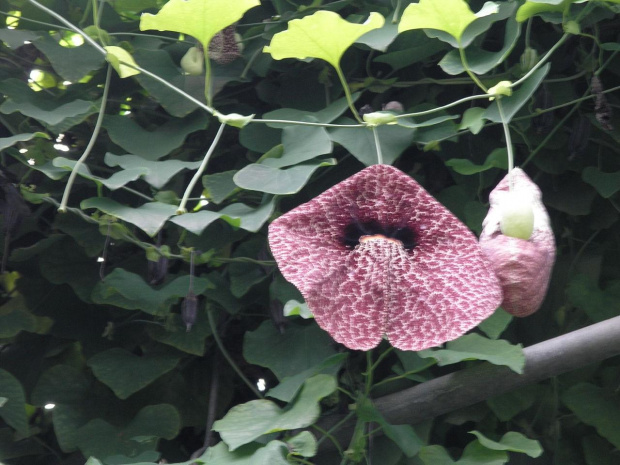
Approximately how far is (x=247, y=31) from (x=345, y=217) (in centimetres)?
42

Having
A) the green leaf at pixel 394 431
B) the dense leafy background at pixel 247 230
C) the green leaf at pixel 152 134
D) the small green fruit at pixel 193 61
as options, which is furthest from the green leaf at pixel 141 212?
the green leaf at pixel 394 431

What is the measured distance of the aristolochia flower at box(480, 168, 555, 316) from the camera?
2.15 ft

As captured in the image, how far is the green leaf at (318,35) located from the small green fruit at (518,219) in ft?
0.73

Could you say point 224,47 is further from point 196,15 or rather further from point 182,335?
point 182,335

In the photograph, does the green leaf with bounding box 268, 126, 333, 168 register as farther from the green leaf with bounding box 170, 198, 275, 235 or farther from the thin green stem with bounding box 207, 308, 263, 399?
the thin green stem with bounding box 207, 308, 263, 399

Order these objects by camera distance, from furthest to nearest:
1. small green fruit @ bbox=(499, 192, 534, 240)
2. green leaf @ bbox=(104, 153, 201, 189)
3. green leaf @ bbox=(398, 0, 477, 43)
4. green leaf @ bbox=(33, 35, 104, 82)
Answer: green leaf @ bbox=(33, 35, 104, 82) → green leaf @ bbox=(104, 153, 201, 189) → green leaf @ bbox=(398, 0, 477, 43) → small green fruit @ bbox=(499, 192, 534, 240)

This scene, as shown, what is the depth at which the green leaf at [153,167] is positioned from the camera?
85 cm

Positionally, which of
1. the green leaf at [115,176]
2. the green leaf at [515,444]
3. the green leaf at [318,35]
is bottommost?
the green leaf at [515,444]

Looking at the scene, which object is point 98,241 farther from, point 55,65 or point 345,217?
point 345,217

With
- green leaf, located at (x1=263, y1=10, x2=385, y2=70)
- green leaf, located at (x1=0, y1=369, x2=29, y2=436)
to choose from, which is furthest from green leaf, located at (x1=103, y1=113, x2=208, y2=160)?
green leaf, located at (x1=0, y1=369, x2=29, y2=436)

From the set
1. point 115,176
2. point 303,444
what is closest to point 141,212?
point 115,176

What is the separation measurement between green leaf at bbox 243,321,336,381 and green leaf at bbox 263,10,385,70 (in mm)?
360

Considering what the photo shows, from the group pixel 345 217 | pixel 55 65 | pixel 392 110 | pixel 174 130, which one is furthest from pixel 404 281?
pixel 55 65

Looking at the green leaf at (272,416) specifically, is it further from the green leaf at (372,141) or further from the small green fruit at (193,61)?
the small green fruit at (193,61)
